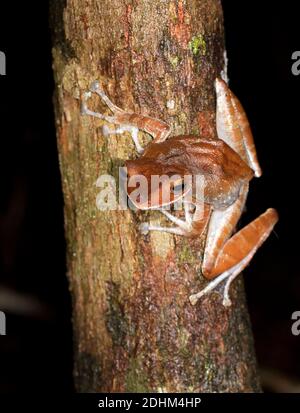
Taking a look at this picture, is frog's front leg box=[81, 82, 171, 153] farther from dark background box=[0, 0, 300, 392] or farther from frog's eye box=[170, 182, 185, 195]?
dark background box=[0, 0, 300, 392]

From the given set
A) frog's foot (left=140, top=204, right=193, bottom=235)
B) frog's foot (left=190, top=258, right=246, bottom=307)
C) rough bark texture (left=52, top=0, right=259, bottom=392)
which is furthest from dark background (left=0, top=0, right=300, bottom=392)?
frog's foot (left=140, top=204, right=193, bottom=235)

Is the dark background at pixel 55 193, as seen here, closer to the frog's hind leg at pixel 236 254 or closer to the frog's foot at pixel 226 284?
the frog's hind leg at pixel 236 254

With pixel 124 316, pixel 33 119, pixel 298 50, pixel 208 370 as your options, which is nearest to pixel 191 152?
pixel 124 316

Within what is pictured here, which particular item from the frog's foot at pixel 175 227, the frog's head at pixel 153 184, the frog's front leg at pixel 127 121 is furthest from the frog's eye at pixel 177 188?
the frog's front leg at pixel 127 121

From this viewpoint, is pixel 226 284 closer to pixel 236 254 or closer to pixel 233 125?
pixel 236 254

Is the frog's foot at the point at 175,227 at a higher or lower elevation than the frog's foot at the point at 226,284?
higher

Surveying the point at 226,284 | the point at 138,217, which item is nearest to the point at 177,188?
the point at 138,217
